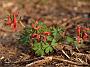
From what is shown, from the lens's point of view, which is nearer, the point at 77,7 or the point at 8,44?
the point at 8,44

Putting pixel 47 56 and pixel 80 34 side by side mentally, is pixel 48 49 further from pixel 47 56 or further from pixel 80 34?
pixel 80 34

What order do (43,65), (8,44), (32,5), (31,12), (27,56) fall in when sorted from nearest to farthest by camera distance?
(43,65)
(27,56)
(8,44)
(31,12)
(32,5)

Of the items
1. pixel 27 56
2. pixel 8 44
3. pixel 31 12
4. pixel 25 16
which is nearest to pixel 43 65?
pixel 27 56

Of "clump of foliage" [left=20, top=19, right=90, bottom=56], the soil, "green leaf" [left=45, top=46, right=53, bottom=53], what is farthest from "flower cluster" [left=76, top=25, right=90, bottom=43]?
"green leaf" [left=45, top=46, right=53, bottom=53]

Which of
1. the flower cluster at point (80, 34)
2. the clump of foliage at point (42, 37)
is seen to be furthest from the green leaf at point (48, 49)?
the flower cluster at point (80, 34)

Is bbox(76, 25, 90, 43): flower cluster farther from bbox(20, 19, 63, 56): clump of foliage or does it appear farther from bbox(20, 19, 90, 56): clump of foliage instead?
bbox(20, 19, 63, 56): clump of foliage

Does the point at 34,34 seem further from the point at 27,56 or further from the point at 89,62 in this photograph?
the point at 89,62

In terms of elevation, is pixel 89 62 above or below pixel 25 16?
below

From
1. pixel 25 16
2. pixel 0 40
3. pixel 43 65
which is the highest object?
pixel 25 16

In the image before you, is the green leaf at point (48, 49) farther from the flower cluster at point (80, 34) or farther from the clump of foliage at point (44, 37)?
the flower cluster at point (80, 34)
